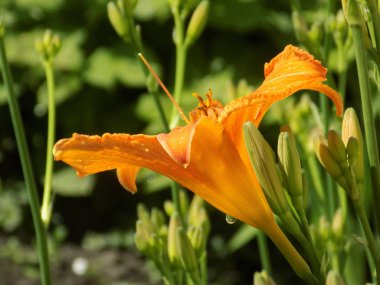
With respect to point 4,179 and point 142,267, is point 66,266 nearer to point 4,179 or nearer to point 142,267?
point 142,267

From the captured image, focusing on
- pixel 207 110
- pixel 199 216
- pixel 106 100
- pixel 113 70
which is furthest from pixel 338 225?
pixel 106 100

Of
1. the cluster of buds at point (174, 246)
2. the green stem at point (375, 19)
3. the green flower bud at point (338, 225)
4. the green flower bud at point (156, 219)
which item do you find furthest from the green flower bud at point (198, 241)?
the green stem at point (375, 19)

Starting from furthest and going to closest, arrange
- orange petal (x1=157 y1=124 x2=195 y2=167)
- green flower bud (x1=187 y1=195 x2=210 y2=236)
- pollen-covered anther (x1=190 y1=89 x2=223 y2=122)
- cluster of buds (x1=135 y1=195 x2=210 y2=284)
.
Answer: green flower bud (x1=187 y1=195 x2=210 y2=236) → cluster of buds (x1=135 y1=195 x2=210 y2=284) → pollen-covered anther (x1=190 y1=89 x2=223 y2=122) → orange petal (x1=157 y1=124 x2=195 y2=167)

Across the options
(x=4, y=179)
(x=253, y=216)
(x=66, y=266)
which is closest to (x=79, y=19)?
(x=4, y=179)

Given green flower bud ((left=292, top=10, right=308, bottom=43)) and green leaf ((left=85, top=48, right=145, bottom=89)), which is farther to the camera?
green leaf ((left=85, top=48, right=145, bottom=89))

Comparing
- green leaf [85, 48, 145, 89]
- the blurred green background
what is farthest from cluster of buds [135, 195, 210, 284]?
green leaf [85, 48, 145, 89]

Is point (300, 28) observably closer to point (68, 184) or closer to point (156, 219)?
point (156, 219)

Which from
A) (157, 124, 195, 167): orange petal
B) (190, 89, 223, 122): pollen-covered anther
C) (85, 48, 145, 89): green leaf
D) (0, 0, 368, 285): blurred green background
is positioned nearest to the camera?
(157, 124, 195, 167): orange petal

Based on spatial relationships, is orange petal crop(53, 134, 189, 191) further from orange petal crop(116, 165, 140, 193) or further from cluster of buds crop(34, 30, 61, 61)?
cluster of buds crop(34, 30, 61, 61)
